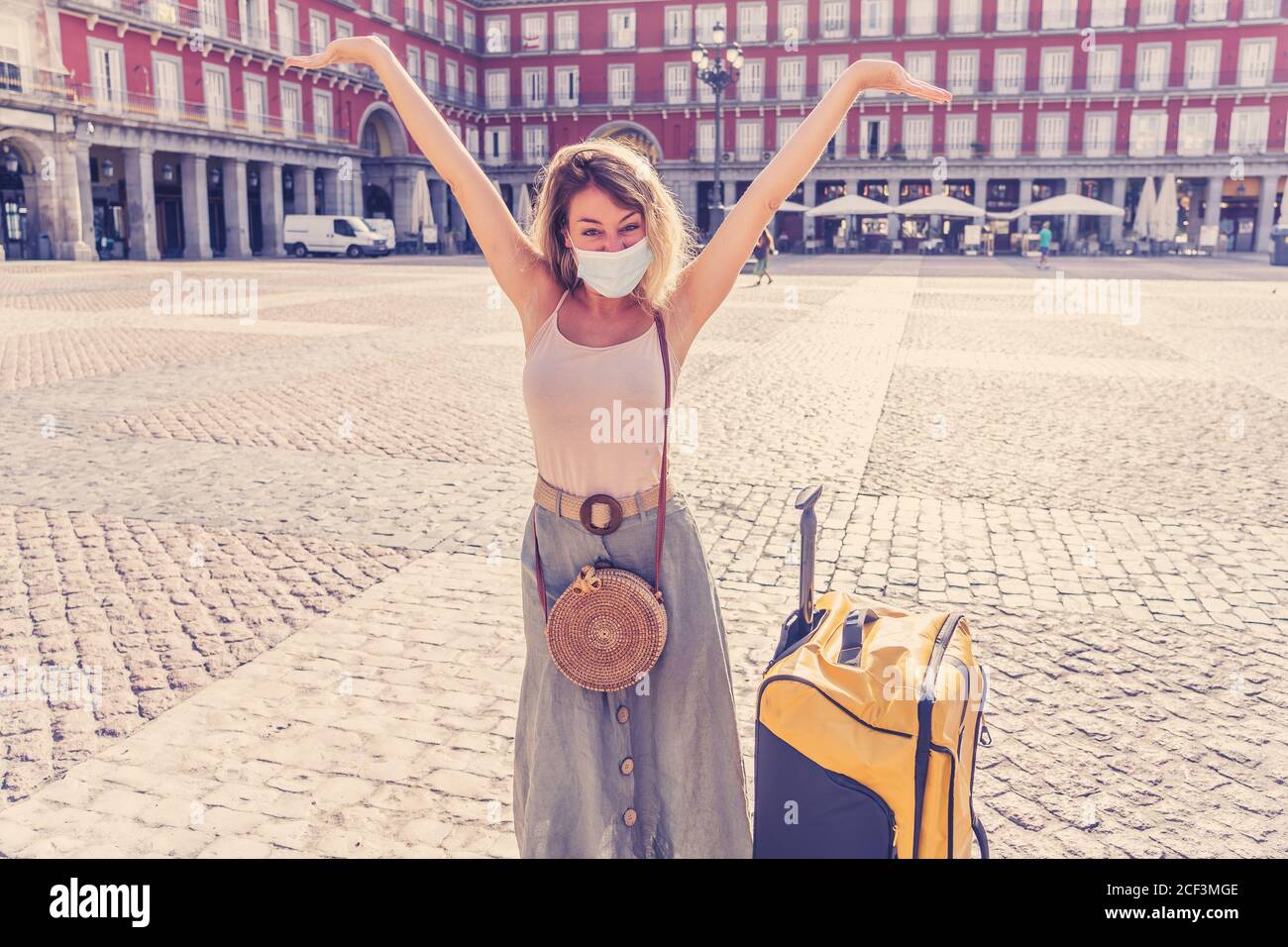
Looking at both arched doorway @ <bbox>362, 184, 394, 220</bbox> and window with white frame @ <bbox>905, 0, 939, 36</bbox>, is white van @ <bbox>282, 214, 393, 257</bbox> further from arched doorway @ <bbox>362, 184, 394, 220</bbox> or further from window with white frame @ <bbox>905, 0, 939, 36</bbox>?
window with white frame @ <bbox>905, 0, 939, 36</bbox>

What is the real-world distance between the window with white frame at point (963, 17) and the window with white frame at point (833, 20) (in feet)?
15.3

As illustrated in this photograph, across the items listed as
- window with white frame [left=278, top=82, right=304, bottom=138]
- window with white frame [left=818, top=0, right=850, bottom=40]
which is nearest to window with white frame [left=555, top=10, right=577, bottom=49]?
window with white frame [left=818, top=0, right=850, bottom=40]

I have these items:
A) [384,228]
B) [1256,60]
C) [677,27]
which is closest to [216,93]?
[384,228]

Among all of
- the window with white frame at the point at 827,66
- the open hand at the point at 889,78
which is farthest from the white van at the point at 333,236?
the open hand at the point at 889,78

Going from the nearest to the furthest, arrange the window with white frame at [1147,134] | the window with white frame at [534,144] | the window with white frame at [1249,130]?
the window with white frame at [1249,130] → the window with white frame at [1147,134] → the window with white frame at [534,144]

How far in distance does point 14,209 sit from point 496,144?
25.8m

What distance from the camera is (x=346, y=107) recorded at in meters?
43.5

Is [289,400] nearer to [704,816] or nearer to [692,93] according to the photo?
[704,816]

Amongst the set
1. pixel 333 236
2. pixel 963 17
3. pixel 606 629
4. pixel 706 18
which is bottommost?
pixel 606 629

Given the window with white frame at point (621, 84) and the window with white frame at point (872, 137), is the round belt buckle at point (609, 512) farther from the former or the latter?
the window with white frame at point (621, 84)

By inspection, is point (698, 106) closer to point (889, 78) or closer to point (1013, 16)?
point (1013, 16)

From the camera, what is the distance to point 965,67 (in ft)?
155

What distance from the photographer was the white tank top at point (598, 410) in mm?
2084

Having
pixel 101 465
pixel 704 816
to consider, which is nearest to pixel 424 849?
pixel 704 816
